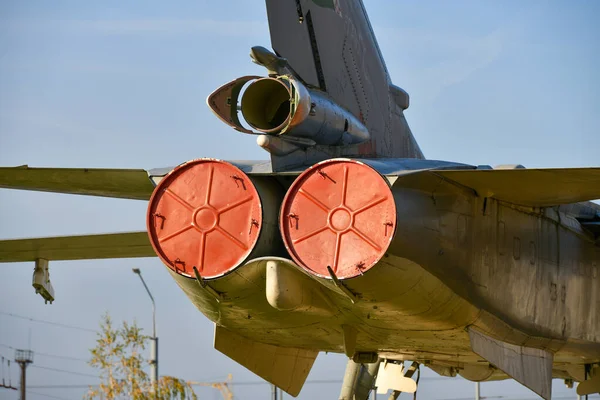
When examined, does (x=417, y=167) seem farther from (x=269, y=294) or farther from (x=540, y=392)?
(x=540, y=392)

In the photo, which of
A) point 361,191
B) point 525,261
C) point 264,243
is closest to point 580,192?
point 525,261

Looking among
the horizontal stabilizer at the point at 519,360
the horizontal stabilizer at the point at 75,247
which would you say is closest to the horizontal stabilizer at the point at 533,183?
the horizontal stabilizer at the point at 519,360

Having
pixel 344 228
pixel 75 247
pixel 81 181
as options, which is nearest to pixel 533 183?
Result: pixel 344 228

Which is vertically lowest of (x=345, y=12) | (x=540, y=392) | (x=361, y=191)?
(x=540, y=392)

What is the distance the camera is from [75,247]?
12.4 metres

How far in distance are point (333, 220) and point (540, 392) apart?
384 centimetres

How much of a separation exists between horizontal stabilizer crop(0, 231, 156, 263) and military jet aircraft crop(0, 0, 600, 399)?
1.1 inches

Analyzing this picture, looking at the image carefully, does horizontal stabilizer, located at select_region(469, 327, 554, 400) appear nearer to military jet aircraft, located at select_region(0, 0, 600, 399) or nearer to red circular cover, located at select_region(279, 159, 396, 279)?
military jet aircraft, located at select_region(0, 0, 600, 399)

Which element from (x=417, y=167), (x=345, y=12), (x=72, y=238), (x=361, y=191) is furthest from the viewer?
(x=72, y=238)

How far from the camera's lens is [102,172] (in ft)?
33.2

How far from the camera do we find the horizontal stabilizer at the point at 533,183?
9.43 m

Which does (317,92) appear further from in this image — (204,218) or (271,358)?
(271,358)

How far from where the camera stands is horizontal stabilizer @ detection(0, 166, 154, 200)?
31.9ft

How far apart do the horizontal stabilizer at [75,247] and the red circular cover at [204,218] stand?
7.98 ft
